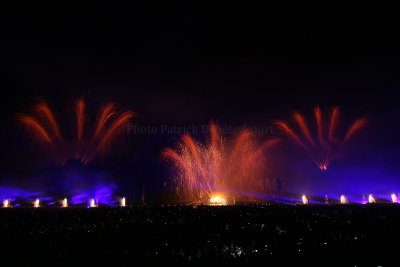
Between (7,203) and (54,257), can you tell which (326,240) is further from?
(7,203)

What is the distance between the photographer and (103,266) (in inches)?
456

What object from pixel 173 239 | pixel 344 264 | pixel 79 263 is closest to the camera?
pixel 344 264

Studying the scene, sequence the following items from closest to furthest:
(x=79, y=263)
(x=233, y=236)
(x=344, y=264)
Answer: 1. (x=344, y=264)
2. (x=79, y=263)
3. (x=233, y=236)

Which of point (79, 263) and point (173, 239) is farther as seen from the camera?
point (173, 239)

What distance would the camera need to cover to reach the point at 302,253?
13297mm

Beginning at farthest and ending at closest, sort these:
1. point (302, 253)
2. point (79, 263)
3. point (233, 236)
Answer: point (233, 236) < point (302, 253) < point (79, 263)

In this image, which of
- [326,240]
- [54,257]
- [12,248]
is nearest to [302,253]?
[326,240]

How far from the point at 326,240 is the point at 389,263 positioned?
5.52m

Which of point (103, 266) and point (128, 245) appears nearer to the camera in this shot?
point (103, 266)

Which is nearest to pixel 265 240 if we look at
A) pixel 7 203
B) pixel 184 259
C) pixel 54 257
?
pixel 184 259

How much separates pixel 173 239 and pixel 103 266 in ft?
23.7

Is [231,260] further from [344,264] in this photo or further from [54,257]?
[54,257]

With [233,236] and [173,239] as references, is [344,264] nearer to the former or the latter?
[233,236]

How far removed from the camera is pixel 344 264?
11.5 m
